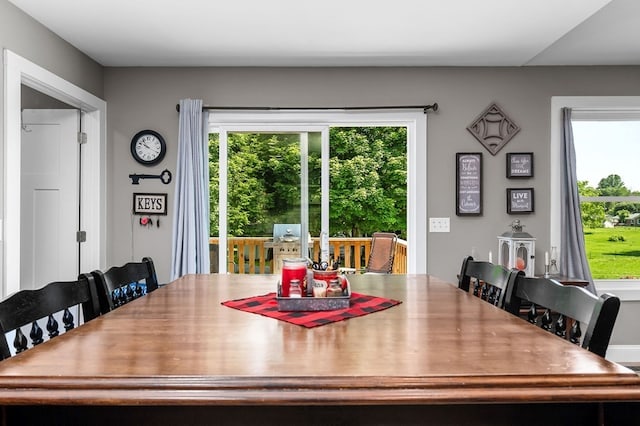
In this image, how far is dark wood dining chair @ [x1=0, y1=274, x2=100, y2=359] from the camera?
1.19m

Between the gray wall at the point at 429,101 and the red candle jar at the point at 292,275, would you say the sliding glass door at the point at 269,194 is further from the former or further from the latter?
the red candle jar at the point at 292,275

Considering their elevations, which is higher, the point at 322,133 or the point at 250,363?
the point at 322,133

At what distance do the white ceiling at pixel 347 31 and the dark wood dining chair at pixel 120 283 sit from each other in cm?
165

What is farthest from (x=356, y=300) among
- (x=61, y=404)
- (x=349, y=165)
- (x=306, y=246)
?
(x=349, y=165)

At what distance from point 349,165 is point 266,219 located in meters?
4.75

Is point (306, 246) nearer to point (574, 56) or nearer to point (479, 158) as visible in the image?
point (479, 158)

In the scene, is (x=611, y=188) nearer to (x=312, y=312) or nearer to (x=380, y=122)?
(x=380, y=122)

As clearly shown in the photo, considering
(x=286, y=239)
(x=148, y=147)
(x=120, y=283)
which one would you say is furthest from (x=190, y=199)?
(x=120, y=283)

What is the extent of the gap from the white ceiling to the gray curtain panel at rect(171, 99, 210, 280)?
0.50 m

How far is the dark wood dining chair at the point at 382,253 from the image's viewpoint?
19.7 feet

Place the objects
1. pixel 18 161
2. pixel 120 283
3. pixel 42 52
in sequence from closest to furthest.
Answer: pixel 120 283 → pixel 18 161 → pixel 42 52

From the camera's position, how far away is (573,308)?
53.2 inches

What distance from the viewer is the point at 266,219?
418 cm

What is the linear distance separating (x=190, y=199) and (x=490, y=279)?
8.97 ft
